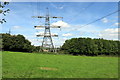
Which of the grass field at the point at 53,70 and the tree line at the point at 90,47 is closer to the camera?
the grass field at the point at 53,70

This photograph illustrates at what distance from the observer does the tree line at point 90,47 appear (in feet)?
226

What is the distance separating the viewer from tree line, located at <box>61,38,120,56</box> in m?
68.9

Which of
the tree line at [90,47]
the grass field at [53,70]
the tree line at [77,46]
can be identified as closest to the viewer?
the grass field at [53,70]

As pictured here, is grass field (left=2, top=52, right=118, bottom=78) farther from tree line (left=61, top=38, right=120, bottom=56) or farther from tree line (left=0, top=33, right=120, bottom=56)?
tree line (left=61, top=38, right=120, bottom=56)

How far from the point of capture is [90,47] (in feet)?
227

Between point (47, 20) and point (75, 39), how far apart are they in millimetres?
16612

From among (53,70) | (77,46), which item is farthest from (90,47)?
(53,70)

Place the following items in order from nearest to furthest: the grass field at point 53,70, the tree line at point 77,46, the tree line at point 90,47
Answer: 1. the grass field at point 53,70
2. the tree line at point 77,46
3. the tree line at point 90,47

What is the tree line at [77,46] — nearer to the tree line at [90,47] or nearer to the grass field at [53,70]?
the tree line at [90,47]

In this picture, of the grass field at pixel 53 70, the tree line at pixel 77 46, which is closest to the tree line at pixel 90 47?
the tree line at pixel 77 46

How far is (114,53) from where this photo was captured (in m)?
72.8

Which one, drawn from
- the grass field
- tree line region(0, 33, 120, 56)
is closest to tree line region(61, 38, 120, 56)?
tree line region(0, 33, 120, 56)

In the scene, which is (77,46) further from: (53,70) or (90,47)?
(53,70)

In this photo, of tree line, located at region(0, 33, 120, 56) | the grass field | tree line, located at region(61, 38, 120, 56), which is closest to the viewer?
the grass field
